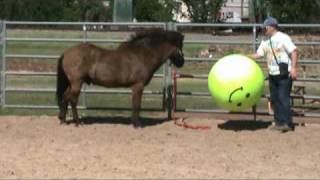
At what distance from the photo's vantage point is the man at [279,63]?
11547 mm

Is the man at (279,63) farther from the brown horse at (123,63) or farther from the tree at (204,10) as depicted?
the tree at (204,10)

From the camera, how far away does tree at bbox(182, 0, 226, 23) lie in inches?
2842

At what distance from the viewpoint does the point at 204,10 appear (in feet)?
239

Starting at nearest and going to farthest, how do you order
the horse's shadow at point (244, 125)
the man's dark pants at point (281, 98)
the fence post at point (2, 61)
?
the man's dark pants at point (281, 98) < the horse's shadow at point (244, 125) < the fence post at point (2, 61)

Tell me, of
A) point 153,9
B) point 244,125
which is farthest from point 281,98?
point 153,9

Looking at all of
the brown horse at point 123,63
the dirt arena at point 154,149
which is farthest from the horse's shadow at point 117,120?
the brown horse at point 123,63

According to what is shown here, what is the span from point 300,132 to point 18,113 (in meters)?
5.63

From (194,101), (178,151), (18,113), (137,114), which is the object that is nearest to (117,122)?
(137,114)

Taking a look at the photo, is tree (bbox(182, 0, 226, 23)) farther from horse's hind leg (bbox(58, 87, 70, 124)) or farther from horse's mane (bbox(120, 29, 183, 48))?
horse's hind leg (bbox(58, 87, 70, 124))

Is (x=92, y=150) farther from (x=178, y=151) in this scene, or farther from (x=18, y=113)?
(x=18, y=113)

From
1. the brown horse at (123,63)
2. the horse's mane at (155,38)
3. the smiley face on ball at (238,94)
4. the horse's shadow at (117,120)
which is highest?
the horse's mane at (155,38)

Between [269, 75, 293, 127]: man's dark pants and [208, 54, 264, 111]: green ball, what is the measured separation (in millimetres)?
250

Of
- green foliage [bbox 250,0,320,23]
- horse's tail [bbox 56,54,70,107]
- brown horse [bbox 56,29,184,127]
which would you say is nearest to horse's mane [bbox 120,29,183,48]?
brown horse [bbox 56,29,184,127]

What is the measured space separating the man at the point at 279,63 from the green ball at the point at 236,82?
267 mm
